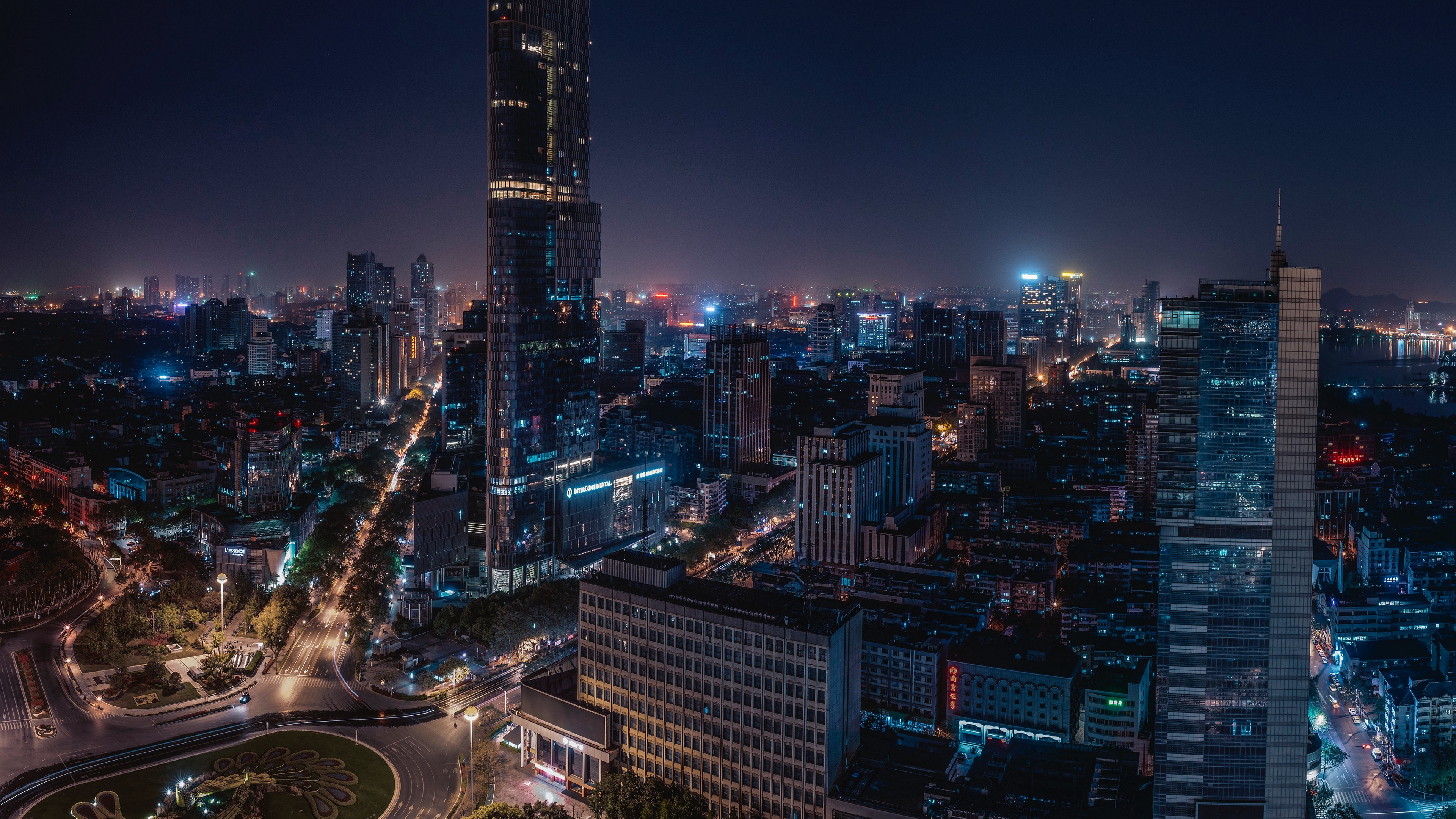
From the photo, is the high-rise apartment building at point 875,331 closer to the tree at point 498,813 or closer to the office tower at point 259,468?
the office tower at point 259,468

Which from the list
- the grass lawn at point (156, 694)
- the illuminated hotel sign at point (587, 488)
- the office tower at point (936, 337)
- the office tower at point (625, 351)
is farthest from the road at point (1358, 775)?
the office tower at point (625, 351)

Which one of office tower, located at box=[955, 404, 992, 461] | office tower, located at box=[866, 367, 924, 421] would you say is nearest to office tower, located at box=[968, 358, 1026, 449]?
office tower, located at box=[955, 404, 992, 461]

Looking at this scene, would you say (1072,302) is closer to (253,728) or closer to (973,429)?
(973,429)

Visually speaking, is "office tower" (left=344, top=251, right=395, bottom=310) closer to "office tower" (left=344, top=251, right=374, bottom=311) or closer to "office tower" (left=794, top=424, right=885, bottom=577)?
"office tower" (left=344, top=251, right=374, bottom=311)

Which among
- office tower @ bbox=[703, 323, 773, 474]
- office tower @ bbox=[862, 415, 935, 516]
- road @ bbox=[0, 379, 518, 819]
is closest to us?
road @ bbox=[0, 379, 518, 819]

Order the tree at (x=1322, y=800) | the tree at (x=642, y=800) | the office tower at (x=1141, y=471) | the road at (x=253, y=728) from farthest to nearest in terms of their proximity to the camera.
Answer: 1. the office tower at (x=1141, y=471)
2. the road at (x=253, y=728)
3. the tree at (x=1322, y=800)
4. the tree at (x=642, y=800)

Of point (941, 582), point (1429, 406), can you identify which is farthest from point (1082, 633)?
point (1429, 406)

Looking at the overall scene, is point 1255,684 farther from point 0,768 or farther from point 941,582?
point 0,768
